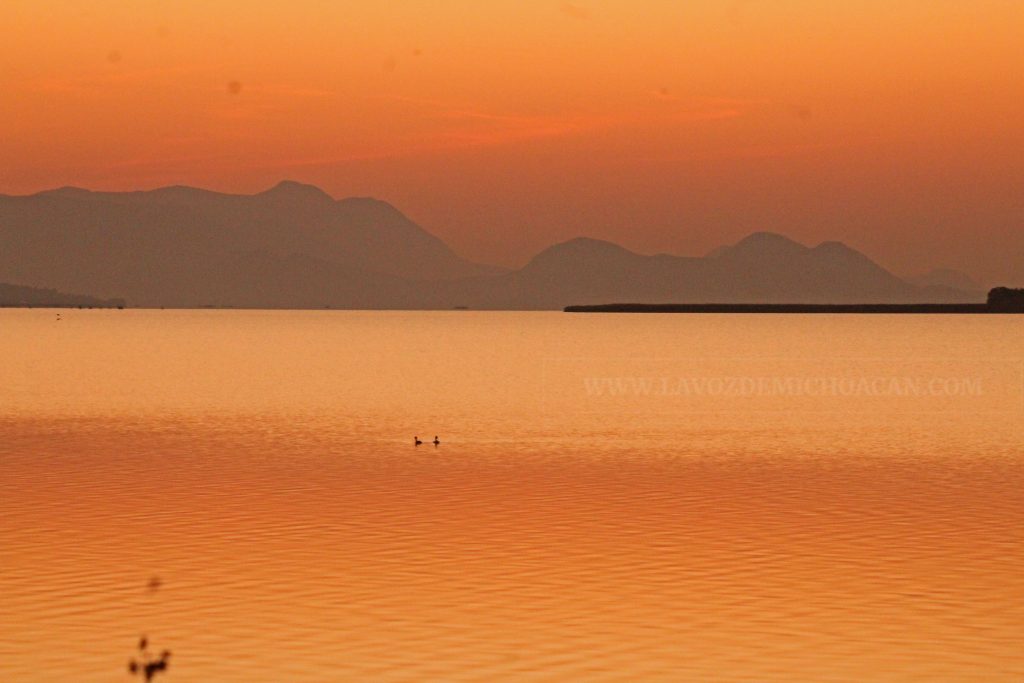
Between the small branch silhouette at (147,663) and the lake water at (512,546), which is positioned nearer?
the small branch silhouette at (147,663)

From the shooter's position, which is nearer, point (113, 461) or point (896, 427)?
point (113, 461)

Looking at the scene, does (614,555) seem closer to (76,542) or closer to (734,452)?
(76,542)

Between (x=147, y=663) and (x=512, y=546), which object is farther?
(x=512, y=546)

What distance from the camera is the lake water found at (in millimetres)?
25422

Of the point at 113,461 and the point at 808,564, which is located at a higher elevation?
the point at 113,461

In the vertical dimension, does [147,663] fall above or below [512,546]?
below

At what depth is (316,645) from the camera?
2570cm

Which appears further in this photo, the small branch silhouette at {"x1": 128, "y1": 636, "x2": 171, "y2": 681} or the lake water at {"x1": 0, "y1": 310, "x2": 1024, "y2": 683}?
the lake water at {"x1": 0, "y1": 310, "x2": 1024, "y2": 683}

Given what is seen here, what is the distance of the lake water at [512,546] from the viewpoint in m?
25.4

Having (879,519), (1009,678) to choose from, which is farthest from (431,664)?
(879,519)

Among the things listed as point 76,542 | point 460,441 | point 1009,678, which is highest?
point 460,441

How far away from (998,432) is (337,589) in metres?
49.8

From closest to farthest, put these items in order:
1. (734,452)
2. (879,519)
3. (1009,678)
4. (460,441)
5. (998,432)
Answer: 1. (1009,678)
2. (879,519)
3. (734,452)
4. (460,441)
5. (998,432)

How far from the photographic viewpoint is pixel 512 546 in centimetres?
3644
